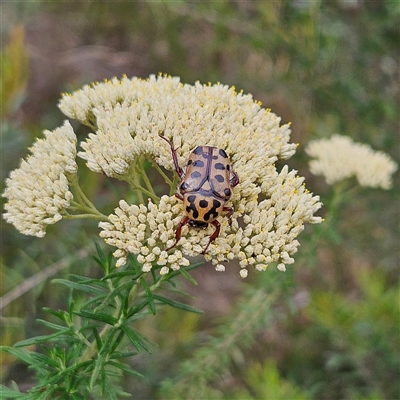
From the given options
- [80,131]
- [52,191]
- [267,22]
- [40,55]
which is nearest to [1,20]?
[40,55]

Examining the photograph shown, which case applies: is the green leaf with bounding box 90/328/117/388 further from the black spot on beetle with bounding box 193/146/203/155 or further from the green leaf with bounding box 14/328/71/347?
the black spot on beetle with bounding box 193/146/203/155

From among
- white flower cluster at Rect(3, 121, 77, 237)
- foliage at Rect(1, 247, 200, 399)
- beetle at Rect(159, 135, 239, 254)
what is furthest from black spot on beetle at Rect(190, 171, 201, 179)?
white flower cluster at Rect(3, 121, 77, 237)

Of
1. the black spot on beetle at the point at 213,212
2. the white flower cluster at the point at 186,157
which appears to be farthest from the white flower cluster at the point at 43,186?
the black spot on beetle at the point at 213,212

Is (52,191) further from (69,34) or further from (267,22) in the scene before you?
(69,34)

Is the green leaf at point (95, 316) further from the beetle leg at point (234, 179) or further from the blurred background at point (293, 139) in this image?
the blurred background at point (293, 139)

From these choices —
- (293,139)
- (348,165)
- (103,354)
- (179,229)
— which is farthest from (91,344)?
(293,139)

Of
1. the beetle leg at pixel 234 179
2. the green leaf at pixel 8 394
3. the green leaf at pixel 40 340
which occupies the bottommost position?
the green leaf at pixel 8 394
